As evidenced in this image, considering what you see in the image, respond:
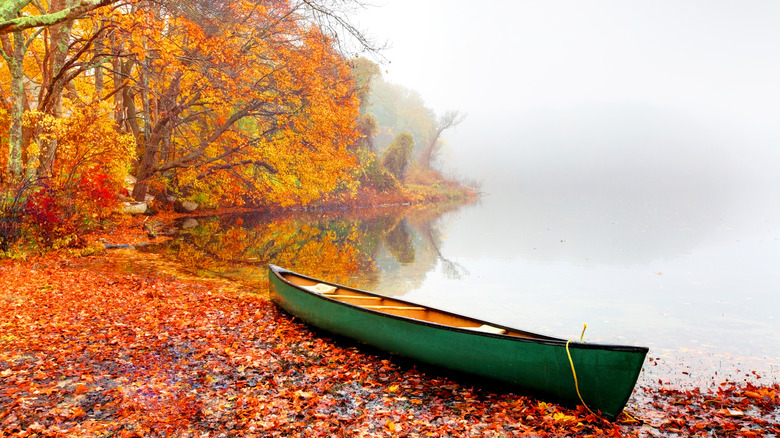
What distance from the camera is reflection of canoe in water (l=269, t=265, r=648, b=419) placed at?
17.8ft

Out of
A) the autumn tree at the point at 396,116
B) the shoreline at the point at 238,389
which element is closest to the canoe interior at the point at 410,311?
the shoreline at the point at 238,389

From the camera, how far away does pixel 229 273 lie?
46.9ft

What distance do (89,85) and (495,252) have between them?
2157 cm

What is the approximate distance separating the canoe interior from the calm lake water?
247cm

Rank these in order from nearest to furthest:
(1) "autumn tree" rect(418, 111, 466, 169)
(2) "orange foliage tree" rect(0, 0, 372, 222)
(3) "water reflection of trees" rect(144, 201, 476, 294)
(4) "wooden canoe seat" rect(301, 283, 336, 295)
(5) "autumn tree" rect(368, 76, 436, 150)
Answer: (4) "wooden canoe seat" rect(301, 283, 336, 295) → (2) "orange foliage tree" rect(0, 0, 372, 222) → (3) "water reflection of trees" rect(144, 201, 476, 294) → (1) "autumn tree" rect(418, 111, 466, 169) → (5) "autumn tree" rect(368, 76, 436, 150)

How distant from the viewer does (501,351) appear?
605 cm

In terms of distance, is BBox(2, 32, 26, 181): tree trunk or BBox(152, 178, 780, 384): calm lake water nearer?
BBox(152, 178, 780, 384): calm lake water

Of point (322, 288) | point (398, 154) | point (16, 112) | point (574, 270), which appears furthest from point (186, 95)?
point (398, 154)

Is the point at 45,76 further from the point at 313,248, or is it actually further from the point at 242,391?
the point at 242,391

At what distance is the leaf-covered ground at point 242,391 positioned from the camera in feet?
17.3

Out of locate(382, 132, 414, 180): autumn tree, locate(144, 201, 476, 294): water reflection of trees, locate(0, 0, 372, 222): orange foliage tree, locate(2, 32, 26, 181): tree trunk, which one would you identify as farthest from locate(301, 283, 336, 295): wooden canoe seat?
locate(382, 132, 414, 180): autumn tree

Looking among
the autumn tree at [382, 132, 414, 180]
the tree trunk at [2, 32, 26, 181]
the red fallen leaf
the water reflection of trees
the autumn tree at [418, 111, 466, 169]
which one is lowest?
the red fallen leaf

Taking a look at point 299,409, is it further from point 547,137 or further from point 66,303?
point 547,137

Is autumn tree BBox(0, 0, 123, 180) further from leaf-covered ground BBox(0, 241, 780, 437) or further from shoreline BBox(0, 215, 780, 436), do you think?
leaf-covered ground BBox(0, 241, 780, 437)
